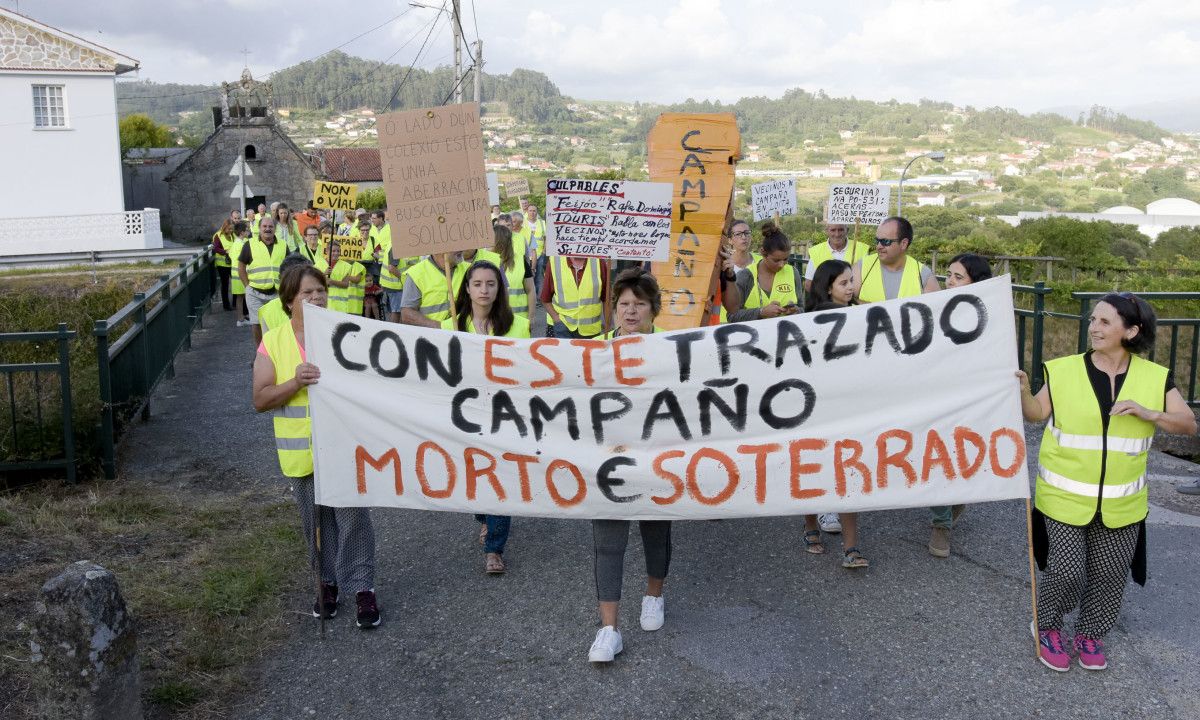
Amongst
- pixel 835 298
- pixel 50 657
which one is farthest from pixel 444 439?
pixel 835 298

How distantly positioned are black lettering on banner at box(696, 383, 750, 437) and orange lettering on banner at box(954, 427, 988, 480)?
979 millimetres

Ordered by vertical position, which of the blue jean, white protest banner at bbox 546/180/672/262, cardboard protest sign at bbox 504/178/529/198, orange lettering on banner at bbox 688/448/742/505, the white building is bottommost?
the blue jean

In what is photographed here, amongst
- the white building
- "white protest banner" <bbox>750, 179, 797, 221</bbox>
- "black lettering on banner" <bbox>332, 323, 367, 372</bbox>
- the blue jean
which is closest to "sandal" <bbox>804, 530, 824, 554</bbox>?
the blue jean

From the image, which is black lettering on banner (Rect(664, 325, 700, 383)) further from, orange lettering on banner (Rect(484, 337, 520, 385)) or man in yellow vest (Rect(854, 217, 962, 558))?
man in yellow vest (Rect(854, 217, 962, 558))

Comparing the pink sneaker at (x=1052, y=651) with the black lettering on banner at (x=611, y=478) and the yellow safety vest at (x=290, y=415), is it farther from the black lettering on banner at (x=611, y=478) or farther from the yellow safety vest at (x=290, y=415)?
the yellow safety vest at (x=290, y=415)

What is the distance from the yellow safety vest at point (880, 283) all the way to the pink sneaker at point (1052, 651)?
8.09 ft

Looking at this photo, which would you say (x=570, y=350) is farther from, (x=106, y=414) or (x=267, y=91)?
(x=267, y=91)

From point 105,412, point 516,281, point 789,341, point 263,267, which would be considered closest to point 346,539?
point 789,341

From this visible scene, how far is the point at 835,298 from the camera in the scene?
5945 mm

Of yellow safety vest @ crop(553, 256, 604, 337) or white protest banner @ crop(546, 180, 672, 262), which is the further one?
yellow safety vest @ crop(553, 256, 604, 337)

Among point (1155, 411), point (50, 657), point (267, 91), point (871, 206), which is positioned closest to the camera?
point (50, 657)

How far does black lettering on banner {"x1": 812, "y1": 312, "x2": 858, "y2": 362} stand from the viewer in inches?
189

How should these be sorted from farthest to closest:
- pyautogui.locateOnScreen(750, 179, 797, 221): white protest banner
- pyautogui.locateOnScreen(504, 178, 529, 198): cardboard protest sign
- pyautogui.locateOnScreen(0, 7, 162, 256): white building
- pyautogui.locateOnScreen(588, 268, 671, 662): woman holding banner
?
1. pyautogui.locateOnScreen(0, 7, 162, 256): white building
2. pyautogui.locateOnScreen(504, 178, 529, 198): cardboard protest sign
3. pyautogui.locateOnScreen(750, 179, 797, 221): white protest banner
4. pyautogui.locateOnScreen(588, 268, 671, 662): woman holding banner

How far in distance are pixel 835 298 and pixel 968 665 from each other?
7.33ft
